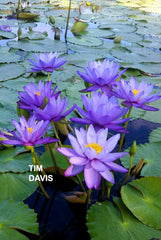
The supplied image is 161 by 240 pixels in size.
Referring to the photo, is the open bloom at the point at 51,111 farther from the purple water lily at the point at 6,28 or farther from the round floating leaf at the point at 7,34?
the purple water lily at the point at 6,28

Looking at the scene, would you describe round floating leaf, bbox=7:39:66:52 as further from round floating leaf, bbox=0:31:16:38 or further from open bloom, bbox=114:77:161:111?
open bloom, bbox=114:77:161:111

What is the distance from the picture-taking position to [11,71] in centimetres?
244

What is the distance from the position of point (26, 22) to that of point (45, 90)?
3886 millimetres

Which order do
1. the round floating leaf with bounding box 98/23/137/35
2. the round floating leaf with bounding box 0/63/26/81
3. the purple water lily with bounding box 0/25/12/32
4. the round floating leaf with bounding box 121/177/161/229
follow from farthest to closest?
the round floating leaf with bounding box 98/23/137/35 → the purple water lily with bounding box 0/25/12/32 → the round floating leaf with bounding box 0/63/26/81 → the round floating leaf with bounding box 121/177/161/229

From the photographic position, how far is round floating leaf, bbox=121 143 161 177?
49.4 inches

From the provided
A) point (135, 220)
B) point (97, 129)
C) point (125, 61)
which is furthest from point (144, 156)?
point (125, 61)

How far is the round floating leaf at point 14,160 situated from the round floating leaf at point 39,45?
1.96m

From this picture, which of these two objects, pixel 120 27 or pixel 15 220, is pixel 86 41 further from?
pixel 15 220

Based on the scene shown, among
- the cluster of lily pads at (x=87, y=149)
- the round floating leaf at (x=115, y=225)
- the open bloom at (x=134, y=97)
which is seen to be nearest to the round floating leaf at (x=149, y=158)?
the cluster of lily pads at (x=87, y=149)

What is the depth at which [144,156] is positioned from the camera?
1.37 metres

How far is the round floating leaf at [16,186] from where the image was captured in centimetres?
112

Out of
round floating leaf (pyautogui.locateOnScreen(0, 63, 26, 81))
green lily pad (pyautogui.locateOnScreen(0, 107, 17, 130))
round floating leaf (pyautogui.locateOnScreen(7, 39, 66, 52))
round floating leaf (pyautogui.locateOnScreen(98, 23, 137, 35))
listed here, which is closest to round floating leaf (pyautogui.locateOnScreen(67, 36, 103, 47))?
round floating leaf (pyautogui.locateOnScreen(7, 39, 66, 52))

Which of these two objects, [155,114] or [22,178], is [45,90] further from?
[155,114]

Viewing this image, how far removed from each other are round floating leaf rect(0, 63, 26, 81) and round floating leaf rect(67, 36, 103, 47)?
45.6 inches
